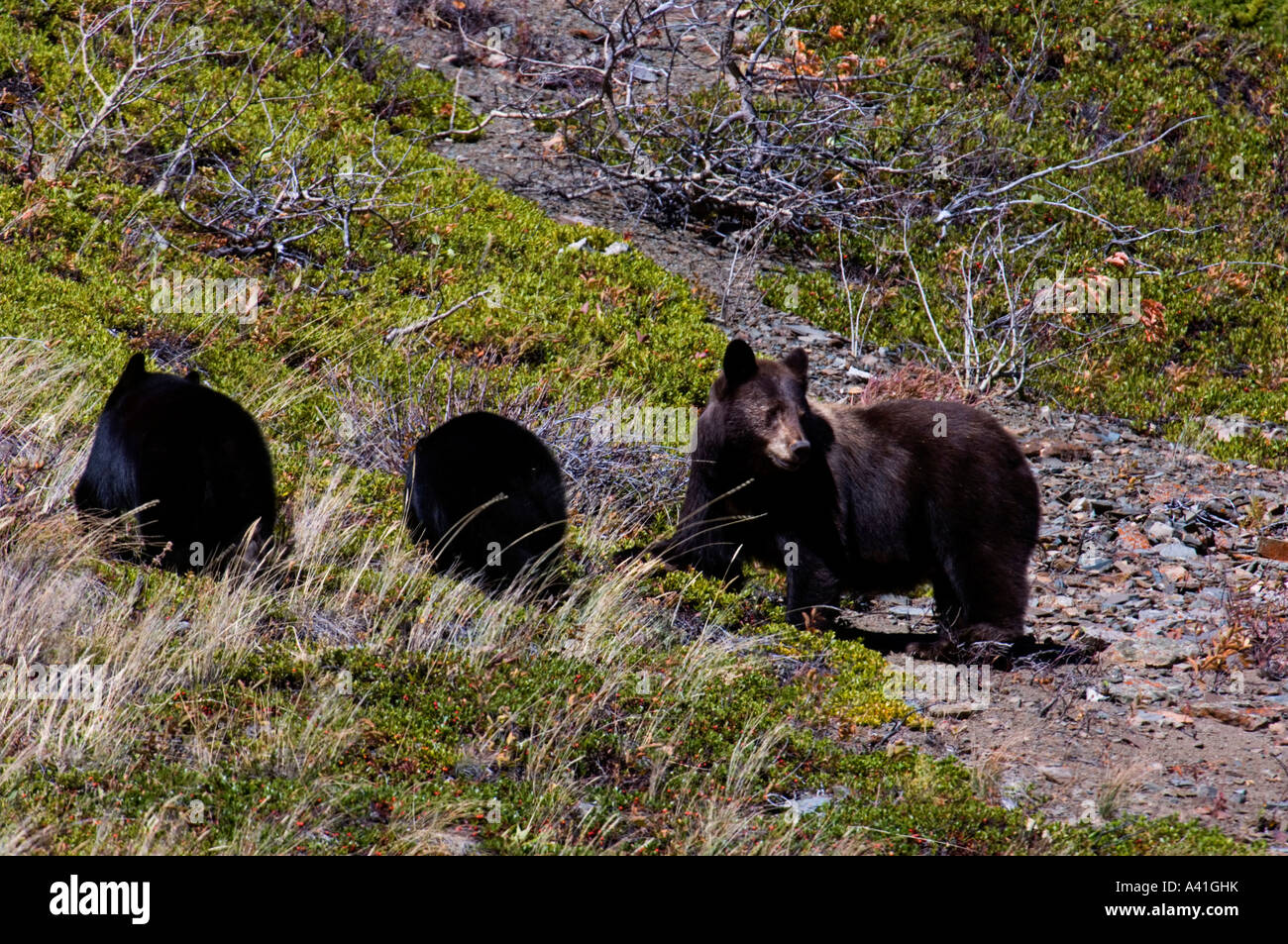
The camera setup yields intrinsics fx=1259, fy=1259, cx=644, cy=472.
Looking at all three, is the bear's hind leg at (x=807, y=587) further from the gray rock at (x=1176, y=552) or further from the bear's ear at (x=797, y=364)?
the gray rock at (x=1176, y=552)

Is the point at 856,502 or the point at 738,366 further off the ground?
the point at 738,366

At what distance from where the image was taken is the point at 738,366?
7391mm

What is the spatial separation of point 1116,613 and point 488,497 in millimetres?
4285

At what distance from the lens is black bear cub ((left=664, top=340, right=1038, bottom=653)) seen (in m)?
7.44

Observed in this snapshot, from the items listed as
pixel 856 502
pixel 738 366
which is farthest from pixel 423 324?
pixel 856 502

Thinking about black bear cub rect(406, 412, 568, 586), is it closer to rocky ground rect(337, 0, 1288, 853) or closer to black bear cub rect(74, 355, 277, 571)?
black bear cub rect(74, 355, 277, 571)

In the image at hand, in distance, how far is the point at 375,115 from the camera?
13891mm

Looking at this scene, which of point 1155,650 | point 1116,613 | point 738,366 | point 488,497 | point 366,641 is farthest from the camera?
point 1116,613

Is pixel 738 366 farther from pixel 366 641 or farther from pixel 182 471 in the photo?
pixel 182 471

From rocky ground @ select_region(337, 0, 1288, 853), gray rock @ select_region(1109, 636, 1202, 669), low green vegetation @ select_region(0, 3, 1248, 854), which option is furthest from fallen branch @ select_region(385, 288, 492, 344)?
gray rock @ select_region(1109, 636, 1202, 669)

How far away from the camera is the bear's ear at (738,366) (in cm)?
731
